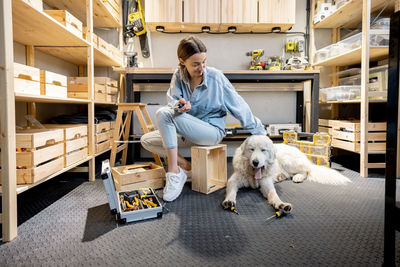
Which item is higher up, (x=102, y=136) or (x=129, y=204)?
(x=102, y=136)

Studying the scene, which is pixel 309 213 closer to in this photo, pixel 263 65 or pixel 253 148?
pixel 253 148

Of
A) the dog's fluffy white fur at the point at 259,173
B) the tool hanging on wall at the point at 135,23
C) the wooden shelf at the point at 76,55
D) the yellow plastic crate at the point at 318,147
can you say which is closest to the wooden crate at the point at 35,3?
the wooden shelf at the point at 76,55

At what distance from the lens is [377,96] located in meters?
2.29

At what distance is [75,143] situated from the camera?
1.89m

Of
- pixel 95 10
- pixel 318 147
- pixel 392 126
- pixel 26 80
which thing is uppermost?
pixel 95 10

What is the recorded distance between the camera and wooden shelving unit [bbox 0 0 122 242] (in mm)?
1110

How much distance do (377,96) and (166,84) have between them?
220cm

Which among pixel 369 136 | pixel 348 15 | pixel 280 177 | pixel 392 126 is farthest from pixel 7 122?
pixel 348 15

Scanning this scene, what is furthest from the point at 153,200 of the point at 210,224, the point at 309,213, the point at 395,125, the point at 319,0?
the point at 319,0

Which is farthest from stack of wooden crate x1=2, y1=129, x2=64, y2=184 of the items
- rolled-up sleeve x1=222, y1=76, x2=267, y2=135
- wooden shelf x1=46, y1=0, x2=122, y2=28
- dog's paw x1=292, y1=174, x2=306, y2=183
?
dog's paw x1=292, y1=174, x2=306, y2=183

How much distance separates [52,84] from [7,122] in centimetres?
59

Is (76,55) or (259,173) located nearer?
(259,173)

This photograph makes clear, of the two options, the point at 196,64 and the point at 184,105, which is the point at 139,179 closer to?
the point at 184,105

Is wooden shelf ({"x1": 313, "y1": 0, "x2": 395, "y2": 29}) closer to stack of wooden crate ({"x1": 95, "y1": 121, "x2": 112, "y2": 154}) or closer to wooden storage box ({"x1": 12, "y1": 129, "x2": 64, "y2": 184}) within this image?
stack of wooden crate ({"x1": 95, "y1": 121, "x2": 112, "y2": 154})
